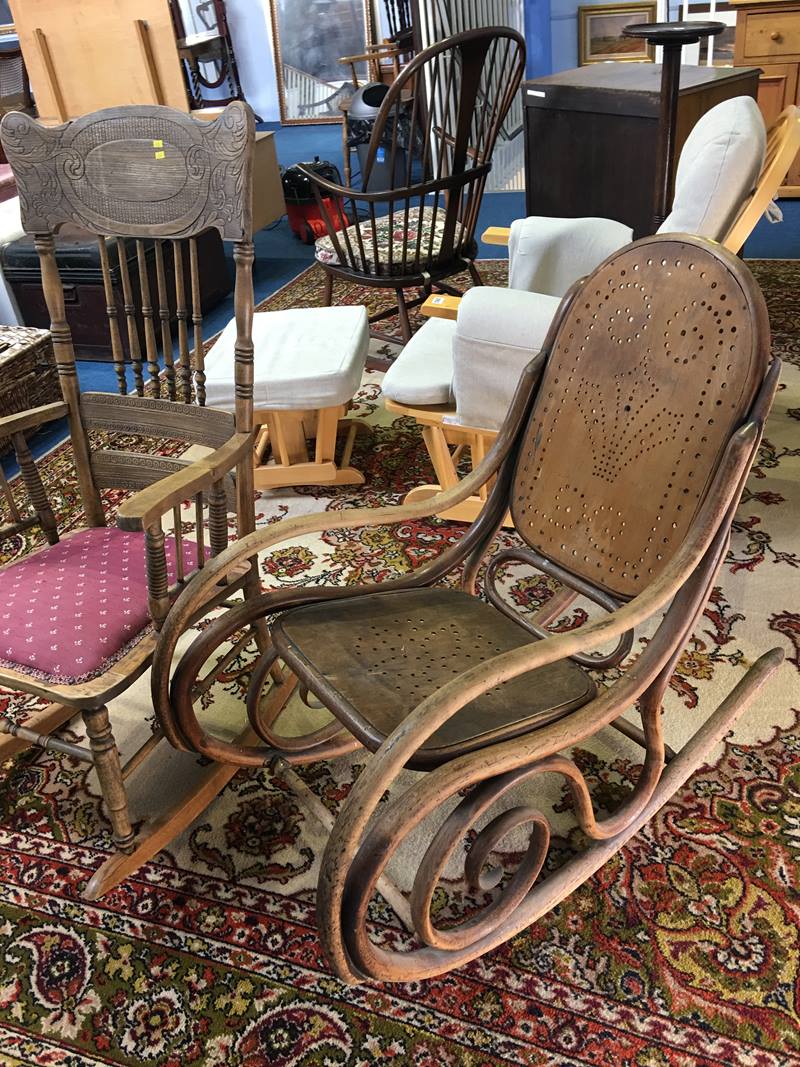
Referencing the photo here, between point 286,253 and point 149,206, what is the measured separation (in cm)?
359

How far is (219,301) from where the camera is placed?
4359 mm

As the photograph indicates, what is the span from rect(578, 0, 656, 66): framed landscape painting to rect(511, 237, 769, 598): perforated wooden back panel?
5145mm

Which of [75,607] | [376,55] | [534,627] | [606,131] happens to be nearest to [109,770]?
[75,607]

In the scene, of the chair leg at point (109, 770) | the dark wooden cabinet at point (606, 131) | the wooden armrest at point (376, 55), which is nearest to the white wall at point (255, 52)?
the wooden armrest at point (376, 55)

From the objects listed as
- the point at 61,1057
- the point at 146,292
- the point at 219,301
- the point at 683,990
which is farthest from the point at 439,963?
the point at 219,301

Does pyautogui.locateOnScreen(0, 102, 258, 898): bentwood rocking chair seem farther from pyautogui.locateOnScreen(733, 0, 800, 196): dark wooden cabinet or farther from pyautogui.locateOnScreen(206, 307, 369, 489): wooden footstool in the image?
pyautogui.locateOnScreen(733, 0, 800, 196): dark wooden cabinet

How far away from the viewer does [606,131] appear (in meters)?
3.56

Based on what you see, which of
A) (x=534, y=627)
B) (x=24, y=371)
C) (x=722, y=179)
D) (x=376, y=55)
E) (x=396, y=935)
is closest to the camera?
(x=396, y=935)

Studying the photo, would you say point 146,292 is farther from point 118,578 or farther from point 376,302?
point 376,302

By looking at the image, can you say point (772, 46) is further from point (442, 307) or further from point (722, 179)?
point (722, 179)

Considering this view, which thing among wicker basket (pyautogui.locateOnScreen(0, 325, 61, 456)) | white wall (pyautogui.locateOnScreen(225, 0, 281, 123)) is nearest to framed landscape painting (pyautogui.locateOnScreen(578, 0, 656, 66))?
white wall (pyautogui.locateOnScreen(225, 0, 281, 123))

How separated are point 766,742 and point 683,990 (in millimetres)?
566

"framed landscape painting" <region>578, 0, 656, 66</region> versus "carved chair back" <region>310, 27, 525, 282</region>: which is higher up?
"framed landscape painting" <region>578, 0, 656, 66</region>

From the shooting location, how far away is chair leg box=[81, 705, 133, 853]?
1.39 meters
